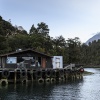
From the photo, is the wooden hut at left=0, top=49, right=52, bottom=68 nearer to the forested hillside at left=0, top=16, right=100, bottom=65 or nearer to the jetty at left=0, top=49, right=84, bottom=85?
the jetty at left=0, top=49, right=84, bottom=85

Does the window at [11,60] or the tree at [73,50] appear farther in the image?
the tree at [73,50]

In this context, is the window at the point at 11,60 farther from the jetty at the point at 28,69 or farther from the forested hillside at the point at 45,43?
the forested hillside at the point at 45,43

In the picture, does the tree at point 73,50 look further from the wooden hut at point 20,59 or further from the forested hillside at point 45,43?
Result: the wooden hut at point 20,59

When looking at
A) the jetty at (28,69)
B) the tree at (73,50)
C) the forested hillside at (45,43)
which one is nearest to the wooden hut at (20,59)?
the jetty at (28,69)

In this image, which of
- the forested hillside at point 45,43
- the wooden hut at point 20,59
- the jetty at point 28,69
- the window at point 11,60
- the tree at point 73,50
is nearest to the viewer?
the jetty at point 28,69

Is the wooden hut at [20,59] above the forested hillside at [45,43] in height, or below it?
below

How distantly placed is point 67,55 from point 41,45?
12.0 meters

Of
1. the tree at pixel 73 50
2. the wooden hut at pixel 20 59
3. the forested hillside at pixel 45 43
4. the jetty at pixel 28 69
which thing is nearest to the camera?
the jetty at pixel 28 69

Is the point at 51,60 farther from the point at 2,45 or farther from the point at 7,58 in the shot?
the point at 2,45

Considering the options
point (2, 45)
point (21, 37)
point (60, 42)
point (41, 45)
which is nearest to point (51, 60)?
point (2, 45)

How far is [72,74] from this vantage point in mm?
66250

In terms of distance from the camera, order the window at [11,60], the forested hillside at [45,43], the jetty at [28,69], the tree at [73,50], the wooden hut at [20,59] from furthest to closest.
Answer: the tree at [73,50] → the forested hillside at [45,43] → the window at [11,60] → the wooden hut at [20,59] → the jetty at [28,69]

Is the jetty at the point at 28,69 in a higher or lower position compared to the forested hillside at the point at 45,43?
lower

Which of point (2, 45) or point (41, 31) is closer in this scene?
point (2, 45)
